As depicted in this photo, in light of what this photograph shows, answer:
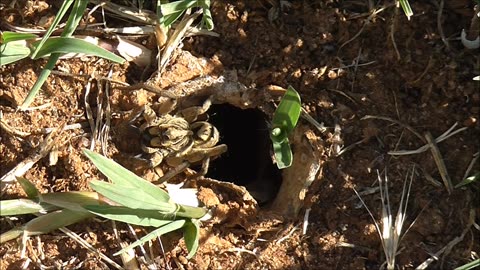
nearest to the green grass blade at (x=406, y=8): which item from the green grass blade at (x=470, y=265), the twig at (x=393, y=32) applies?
the twig at (x=393, y=32)

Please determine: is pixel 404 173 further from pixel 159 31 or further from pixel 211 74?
pixel 159 31

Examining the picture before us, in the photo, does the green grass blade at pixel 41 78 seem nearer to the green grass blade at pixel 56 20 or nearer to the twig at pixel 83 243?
the green grass blade at pixel 56 20

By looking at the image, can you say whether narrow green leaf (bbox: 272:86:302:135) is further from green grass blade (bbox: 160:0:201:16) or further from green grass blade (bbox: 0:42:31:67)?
green grass blade (bbox: 0:42:31:67)

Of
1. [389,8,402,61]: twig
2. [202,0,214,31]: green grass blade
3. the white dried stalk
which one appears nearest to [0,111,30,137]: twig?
[202,0,214,31]: green grass blade

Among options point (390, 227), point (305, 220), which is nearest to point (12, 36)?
point (305, 220)

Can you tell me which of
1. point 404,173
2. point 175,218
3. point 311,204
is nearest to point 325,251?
point 311,204

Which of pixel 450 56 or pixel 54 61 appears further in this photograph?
pixel 450 56
